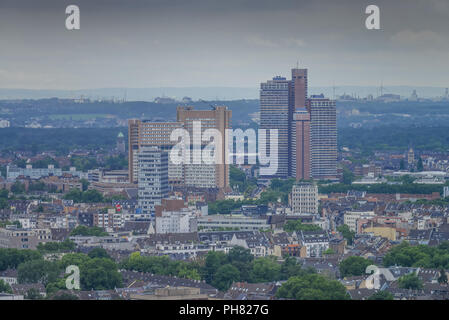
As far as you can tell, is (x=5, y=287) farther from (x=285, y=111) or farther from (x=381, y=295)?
(x=285, y=111)

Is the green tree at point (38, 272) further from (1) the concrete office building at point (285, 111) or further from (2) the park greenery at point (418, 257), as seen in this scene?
(1) the concrete office building at point (285, 111)

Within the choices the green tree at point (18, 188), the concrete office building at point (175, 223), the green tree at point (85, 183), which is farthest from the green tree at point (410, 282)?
the green tree at point (85, 183)

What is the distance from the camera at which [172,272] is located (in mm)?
17922

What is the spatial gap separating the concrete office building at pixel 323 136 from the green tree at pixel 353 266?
87.0 ft

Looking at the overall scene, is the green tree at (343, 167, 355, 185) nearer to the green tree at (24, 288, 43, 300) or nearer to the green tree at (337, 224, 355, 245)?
the green tree at (337, 224, 355, 245)

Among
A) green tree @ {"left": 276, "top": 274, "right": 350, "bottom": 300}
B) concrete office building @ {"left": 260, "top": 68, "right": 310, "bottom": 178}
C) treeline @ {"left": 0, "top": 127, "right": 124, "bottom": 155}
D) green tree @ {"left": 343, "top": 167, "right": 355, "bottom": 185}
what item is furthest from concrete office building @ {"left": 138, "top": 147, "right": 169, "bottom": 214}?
treeline @ {"left": 0, "top": 127, "right": 124, "bottom": 155}

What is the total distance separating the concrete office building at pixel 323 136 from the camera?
148 ft

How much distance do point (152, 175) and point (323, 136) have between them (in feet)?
53.5

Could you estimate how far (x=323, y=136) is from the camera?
1810 inches

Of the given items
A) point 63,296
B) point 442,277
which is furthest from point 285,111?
point 63,296
